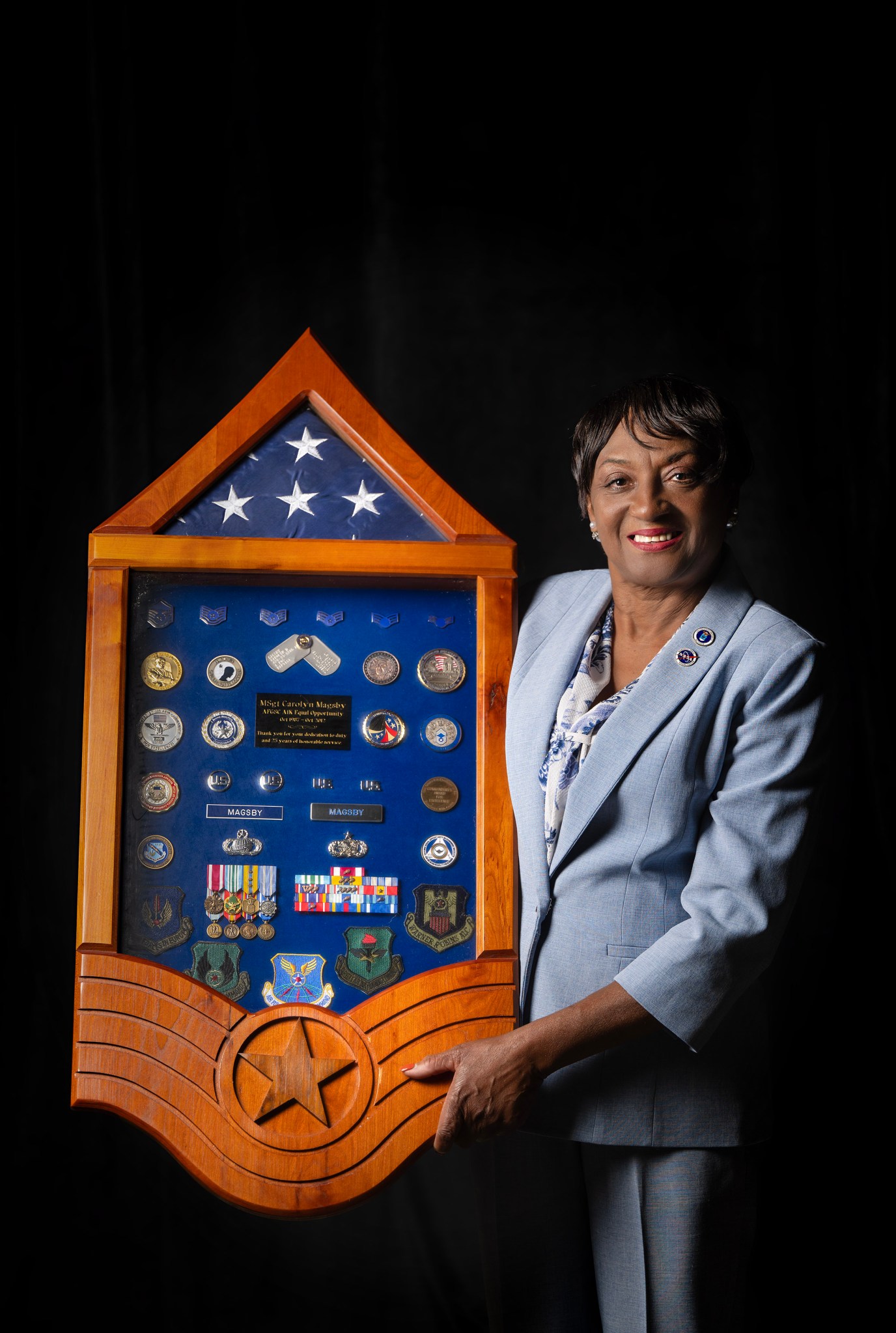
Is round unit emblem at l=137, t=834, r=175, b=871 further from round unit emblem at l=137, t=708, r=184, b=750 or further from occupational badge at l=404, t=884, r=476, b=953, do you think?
occupational badge at l=404, t=884, r=476, b=953

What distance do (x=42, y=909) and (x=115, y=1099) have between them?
2.88ft

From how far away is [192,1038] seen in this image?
1818 mm

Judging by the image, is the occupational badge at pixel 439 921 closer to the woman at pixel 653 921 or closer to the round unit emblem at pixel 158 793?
the woman at pixel 653 921

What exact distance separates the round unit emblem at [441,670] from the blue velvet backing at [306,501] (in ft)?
0.65

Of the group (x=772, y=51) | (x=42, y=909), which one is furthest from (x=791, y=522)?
(x=42, y=909)

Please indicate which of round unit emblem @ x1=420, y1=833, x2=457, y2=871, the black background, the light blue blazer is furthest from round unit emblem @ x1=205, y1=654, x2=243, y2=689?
the black background

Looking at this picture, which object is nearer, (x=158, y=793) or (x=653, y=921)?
(x=653, y=921)

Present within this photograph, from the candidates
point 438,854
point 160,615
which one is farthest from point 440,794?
point 160,615

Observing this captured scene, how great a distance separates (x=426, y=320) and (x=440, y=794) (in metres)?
1.33

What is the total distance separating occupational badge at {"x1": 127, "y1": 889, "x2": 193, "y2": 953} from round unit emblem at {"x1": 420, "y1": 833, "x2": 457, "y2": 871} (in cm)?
40

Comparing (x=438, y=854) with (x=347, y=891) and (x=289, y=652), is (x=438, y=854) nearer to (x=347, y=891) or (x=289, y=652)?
(x=347, y=891)

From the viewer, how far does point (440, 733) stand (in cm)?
194

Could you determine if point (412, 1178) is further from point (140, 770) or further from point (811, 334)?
point (811, 334)

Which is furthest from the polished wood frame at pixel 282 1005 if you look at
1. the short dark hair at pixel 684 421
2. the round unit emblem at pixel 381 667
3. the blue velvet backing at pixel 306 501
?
the short dark hair at pixel 684 421
